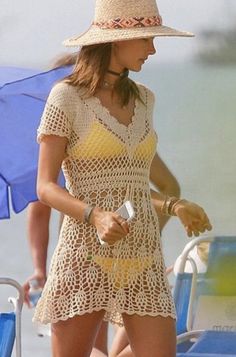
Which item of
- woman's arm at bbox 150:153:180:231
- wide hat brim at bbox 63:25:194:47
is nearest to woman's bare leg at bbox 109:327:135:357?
woman's arm at bbox 150:153:180:231

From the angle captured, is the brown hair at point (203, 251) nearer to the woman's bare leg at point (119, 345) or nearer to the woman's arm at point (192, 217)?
the woman's bare leg at point (119, 345)

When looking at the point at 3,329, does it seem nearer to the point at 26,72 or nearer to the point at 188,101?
Result: the point at 26,72

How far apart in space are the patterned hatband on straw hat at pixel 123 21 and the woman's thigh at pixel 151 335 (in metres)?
0.76

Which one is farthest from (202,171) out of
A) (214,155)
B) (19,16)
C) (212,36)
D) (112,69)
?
(112,69)

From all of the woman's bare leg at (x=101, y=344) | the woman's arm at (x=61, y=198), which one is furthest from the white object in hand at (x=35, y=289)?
the woman's arm at (x=61, y=198)

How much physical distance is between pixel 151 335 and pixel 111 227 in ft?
1.12

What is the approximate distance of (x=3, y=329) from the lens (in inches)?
166

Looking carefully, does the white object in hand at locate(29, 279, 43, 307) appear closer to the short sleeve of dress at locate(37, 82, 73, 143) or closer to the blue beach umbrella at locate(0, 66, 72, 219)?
the blue beach umbrella at locate(0, 66, 72, 219)

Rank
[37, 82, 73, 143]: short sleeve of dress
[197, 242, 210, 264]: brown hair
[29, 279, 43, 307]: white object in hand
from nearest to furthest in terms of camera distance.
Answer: [37, 82, 73, 143]: short sleeve of dress < [29, 279, 43, 307]: white object in hand < [197, 242, 210, 264]: brown hair

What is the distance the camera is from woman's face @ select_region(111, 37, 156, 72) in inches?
147

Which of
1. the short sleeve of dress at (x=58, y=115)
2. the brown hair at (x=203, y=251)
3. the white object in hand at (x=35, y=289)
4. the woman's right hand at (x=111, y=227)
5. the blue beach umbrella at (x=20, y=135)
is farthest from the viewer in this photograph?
the brown hair at (x=203, y=251)

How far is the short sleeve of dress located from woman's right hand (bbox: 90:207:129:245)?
291 millimetres

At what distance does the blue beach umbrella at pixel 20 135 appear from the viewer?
4.78m

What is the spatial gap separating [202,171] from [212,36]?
3.17 ft
